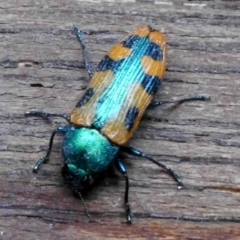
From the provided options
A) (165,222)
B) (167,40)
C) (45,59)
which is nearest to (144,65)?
(167,40)

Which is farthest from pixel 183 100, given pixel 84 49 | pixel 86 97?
pixel 84 49

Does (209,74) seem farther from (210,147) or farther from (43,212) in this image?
(43,212)

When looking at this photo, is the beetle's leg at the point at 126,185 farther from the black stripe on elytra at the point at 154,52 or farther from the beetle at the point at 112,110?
the black stripe on elytra at the point at 154,52

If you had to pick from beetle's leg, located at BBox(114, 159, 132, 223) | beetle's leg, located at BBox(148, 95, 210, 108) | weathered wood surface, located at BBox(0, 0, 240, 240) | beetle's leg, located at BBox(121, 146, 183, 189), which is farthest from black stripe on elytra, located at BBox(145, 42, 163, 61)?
beetle's leg, located at BBox(114, 159, 132, 223)

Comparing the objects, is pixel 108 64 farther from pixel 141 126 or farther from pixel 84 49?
pixel 141 126

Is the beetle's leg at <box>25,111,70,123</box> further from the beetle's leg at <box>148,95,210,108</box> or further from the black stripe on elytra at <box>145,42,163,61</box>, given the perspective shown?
the black stripe on elytra at <box>145,42,163,61</box>
